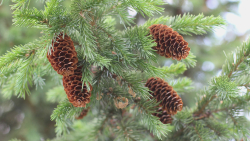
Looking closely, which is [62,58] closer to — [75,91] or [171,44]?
[75,91]

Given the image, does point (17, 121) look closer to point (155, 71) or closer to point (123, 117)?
point (123, 117)

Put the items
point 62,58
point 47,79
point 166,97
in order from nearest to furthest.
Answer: point 62,58, point 166,97, point 47,79

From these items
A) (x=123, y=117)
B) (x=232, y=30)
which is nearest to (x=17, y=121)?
(x=123, y=117)

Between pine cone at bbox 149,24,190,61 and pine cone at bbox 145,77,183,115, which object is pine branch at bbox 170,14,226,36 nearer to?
pine cone at bbox 149,24,190,61

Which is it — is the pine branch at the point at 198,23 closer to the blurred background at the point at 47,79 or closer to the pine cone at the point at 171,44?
the pine cone at the point at 171,44

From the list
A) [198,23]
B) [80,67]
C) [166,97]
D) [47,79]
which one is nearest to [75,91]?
[80,67]

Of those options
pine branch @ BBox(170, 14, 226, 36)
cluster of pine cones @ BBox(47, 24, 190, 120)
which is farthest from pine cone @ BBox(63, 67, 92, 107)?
pine branch @ BBox(170, 14, 226, 36)

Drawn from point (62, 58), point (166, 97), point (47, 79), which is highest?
point (62, 58)

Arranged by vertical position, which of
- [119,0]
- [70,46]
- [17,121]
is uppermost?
[119,0]
